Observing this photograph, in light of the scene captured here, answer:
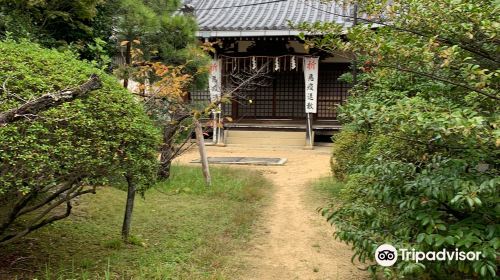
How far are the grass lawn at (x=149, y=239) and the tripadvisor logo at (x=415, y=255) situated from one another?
182 cm

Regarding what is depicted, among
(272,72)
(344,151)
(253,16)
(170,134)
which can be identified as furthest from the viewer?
(272,72)

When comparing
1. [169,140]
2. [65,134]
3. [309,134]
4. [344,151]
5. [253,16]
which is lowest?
[309,134]

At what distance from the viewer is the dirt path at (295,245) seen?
4.33m

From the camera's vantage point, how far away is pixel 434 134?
222 cm

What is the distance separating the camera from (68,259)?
13.6 ft

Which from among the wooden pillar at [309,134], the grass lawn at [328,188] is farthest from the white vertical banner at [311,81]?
the grass lawn at [328,188]

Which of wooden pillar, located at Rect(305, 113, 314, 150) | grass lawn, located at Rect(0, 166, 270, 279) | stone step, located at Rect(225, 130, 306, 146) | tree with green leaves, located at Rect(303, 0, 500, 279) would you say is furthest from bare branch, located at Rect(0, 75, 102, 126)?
stone step, located at Rect(225, 130, 306, 146)

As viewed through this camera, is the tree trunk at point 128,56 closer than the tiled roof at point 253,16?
Yes

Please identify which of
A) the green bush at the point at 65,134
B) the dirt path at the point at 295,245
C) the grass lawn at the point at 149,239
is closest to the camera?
the green bush at the point at 65,134

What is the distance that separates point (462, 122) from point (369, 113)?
0.54 metres

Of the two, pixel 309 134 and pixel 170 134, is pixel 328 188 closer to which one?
pixel 170 134

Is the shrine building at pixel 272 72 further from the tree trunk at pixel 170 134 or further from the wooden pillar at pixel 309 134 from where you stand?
the tree trunk at pixel 170 134

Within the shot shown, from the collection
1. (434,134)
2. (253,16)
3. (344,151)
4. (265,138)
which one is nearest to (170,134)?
(344,151)

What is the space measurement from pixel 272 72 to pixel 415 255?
43.8 ft
